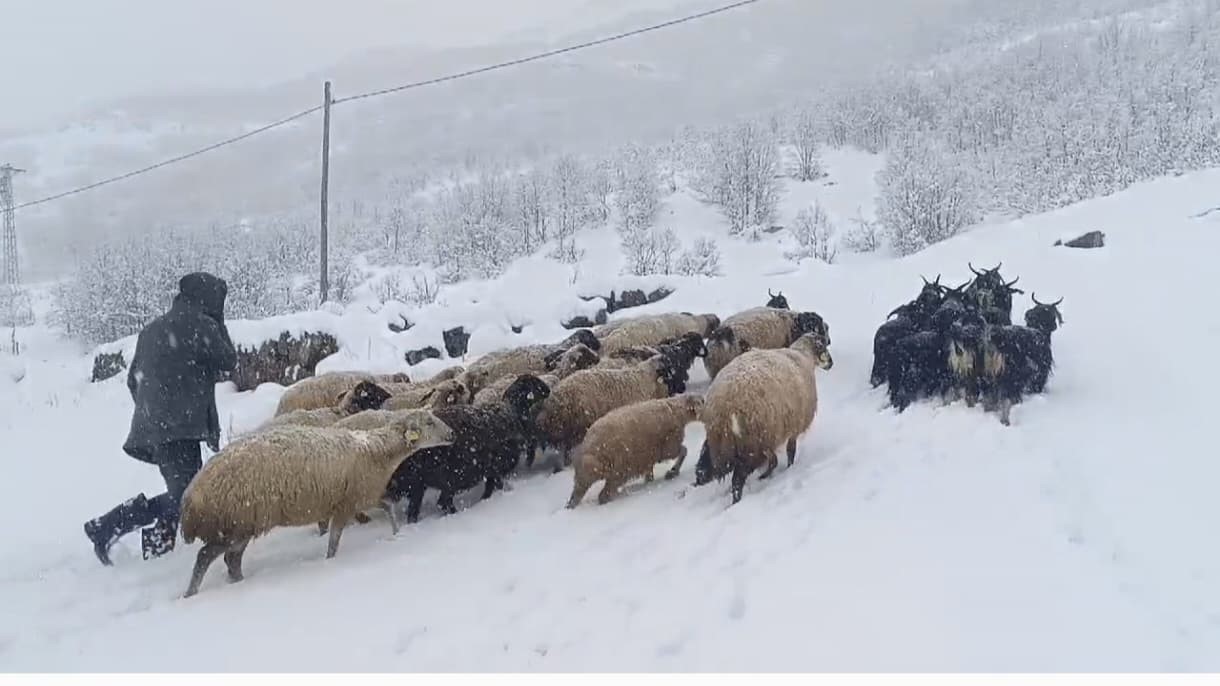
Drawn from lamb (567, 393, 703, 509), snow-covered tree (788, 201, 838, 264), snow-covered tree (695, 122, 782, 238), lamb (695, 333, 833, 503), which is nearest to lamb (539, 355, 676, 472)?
lamb (567, 393, 703, 509)

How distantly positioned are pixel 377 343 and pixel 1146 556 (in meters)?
11.4

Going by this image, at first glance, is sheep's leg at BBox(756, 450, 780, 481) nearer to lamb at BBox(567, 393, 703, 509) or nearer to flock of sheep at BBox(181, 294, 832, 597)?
flock of sheep at BBox(181, 294, 832, 597)

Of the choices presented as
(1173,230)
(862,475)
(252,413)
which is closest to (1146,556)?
(862,475)

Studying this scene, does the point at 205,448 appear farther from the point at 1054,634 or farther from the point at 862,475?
the point at 1054,634

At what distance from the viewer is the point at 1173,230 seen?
47.2 ft

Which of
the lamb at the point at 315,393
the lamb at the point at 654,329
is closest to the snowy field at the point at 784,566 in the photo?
the lamb at the point at 315,393

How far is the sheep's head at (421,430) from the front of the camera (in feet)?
20.6

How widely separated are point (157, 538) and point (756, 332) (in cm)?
694

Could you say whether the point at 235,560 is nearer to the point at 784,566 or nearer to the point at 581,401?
the point at 581,401

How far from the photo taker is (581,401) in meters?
7.53

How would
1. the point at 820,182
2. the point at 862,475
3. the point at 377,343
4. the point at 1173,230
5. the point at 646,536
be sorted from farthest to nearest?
1. the point at 820,182
2. the point at 1173,230
3. the point at 377,343
4. the point at 862,475
5. the point at 646,536

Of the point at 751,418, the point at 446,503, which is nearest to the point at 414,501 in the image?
the point at 446,503

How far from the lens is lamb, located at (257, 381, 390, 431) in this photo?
716 centimetres

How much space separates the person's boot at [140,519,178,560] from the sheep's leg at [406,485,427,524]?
5.87 feet
